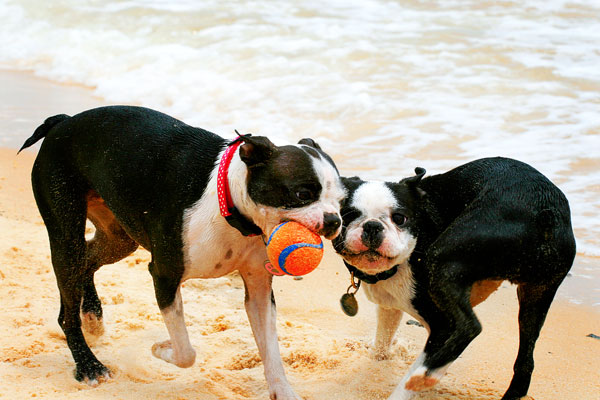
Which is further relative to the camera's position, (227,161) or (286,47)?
(286,47)

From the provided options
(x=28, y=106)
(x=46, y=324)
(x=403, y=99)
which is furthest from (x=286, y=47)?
(x=46, y=324)

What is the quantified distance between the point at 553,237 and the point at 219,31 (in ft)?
39.5

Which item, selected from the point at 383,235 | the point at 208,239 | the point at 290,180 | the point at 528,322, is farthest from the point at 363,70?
the point at 290,180

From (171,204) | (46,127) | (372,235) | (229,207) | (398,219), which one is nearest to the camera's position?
(229,207)

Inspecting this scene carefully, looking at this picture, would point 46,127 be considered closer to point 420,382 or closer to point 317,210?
point 317,210

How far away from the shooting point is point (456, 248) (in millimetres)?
4020

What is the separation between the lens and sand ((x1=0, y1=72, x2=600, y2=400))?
4551mm

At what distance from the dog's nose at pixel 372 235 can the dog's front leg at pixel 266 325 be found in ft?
1.98

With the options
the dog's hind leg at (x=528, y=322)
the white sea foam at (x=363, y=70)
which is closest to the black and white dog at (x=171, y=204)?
the dog's hind leg at (x=528, y=322)

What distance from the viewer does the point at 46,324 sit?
17.0 feet

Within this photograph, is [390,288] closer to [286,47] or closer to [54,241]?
[54,241]

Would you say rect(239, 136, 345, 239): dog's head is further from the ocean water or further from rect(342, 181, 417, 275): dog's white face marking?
the ocean water

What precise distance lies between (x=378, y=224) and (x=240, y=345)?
1.45 metres

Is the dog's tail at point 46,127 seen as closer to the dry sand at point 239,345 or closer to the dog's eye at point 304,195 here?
the dry sand at point 239,345
